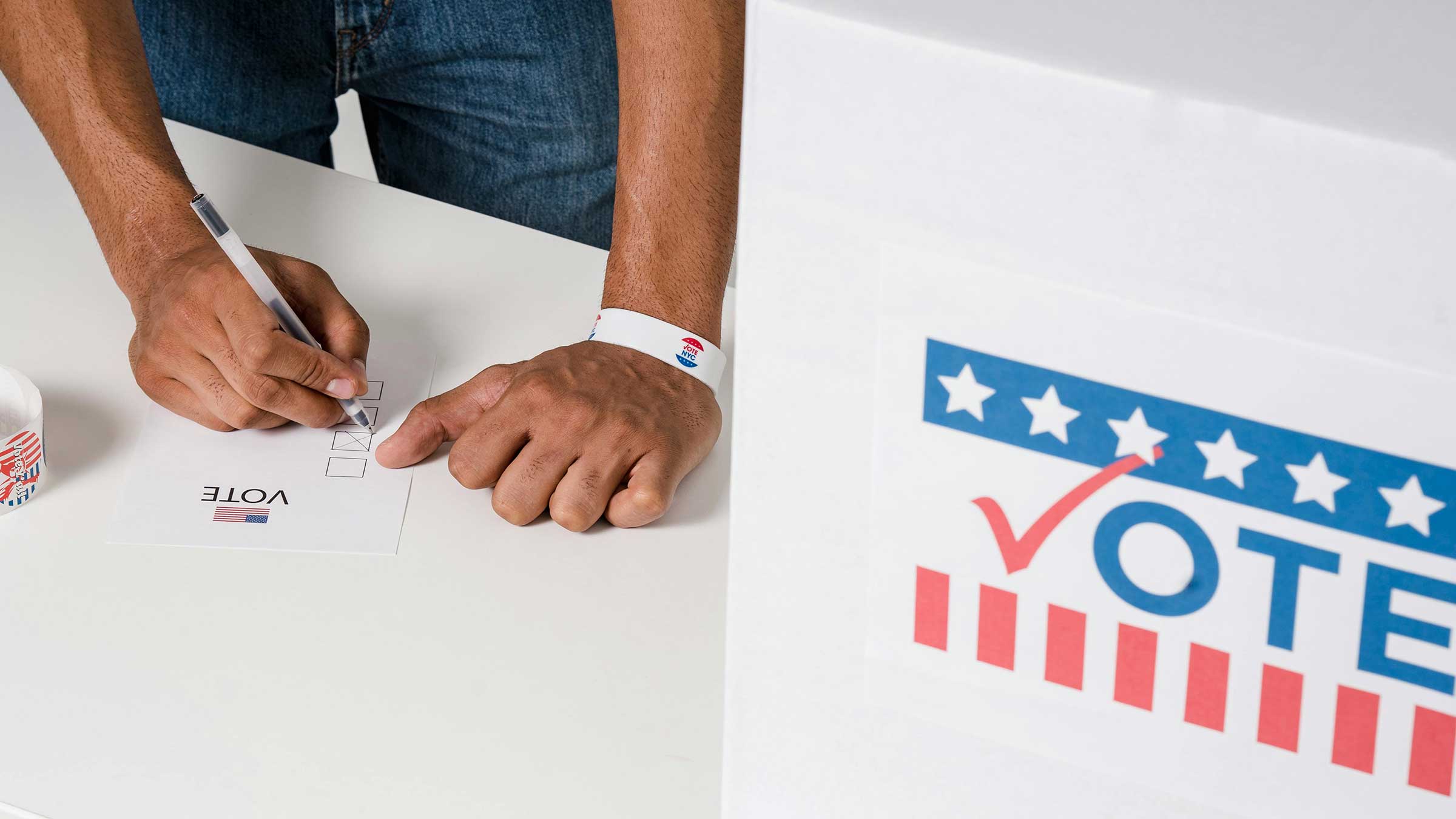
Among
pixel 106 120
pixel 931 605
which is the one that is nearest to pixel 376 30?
pixel 106 120

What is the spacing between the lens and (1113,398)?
0.26 metres

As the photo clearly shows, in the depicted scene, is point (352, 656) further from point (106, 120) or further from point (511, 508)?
point (106, 120)

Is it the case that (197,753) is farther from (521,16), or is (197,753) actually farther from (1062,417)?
(521,16)

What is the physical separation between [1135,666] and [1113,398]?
73mm

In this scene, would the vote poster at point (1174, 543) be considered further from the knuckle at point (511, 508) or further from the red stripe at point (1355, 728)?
the knuckle at point (511, 508)

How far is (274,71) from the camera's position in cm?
121

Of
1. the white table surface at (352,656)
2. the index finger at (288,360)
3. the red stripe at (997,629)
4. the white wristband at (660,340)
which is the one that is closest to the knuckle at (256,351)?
the index finger at (288,360)

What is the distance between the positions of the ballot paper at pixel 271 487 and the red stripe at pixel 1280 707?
1.87 ft

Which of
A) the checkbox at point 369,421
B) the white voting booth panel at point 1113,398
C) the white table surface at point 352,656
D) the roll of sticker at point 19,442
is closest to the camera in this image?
the white voting booth panel at point 1113,398

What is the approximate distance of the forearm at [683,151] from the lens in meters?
0.87

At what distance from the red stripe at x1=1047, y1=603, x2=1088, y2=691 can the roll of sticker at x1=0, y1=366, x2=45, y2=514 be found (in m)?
0.67

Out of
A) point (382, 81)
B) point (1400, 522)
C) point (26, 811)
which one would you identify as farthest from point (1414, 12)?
point (382, 81)

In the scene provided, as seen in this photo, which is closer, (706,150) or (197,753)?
(197,753)

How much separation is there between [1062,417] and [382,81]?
1.14 m
